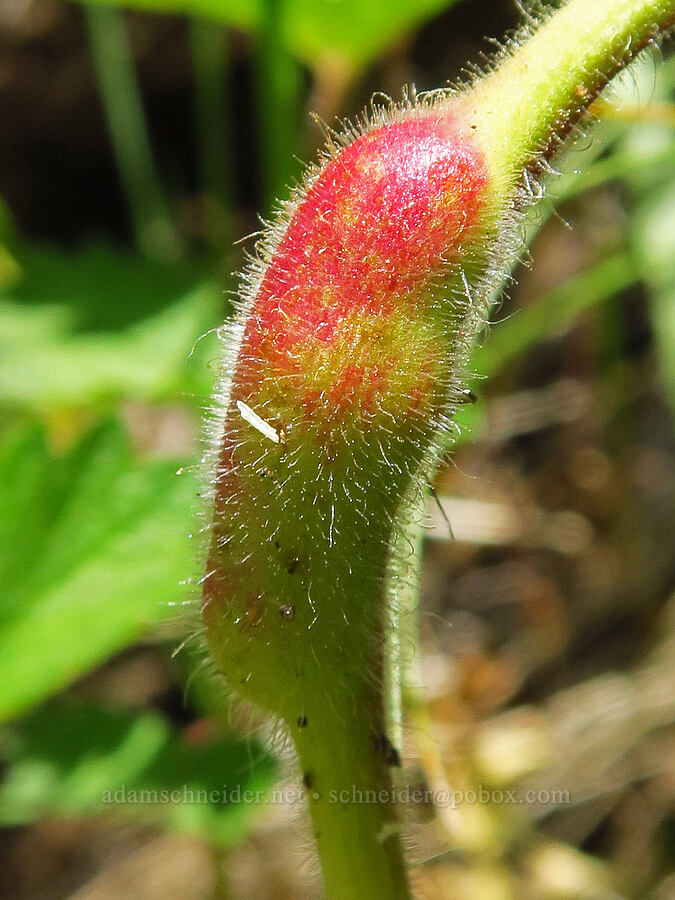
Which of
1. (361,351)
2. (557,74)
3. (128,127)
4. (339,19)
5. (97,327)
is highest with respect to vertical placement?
(128,127)

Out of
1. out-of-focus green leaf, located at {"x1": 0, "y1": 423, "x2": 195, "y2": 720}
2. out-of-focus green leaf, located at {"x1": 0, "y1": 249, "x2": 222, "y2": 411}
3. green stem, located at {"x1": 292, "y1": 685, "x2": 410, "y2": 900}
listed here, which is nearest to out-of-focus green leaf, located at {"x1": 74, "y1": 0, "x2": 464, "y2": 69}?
out-of-focus green leaf, located at {"x1": 0, "y1": 249, "x2": 222, "y2": 411}

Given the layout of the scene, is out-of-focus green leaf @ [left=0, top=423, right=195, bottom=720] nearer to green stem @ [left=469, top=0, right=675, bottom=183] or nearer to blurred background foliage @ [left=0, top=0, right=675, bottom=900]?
blurred background foliage @ [left=0, top=0, right=675, bottom=900]

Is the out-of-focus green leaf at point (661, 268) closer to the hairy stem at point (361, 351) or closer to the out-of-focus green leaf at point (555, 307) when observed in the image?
the out-of-focus green leaf at point (555, 307)

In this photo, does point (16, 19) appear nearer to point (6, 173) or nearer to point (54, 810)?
point (6, 173)

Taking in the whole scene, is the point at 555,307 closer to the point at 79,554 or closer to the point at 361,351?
the point at 79,554

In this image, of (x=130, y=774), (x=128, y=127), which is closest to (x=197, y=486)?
(x=130, y=774)

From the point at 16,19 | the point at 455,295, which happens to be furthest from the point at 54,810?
the point at 16,19

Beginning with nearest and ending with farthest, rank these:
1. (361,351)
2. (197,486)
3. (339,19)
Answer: (361,351) < (197,486) < (339,19)

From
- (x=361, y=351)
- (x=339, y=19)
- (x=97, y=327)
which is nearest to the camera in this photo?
(x=361, y=351)
